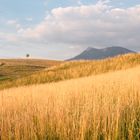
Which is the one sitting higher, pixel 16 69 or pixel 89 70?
pixel 89 70

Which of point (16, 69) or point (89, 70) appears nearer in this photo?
point (89, 70)

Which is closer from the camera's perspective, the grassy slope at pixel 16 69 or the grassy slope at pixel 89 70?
the grassy slope at pixel 89 70

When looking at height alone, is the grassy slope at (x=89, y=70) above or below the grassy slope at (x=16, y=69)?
above

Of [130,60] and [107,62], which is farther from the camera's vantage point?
[107,62]

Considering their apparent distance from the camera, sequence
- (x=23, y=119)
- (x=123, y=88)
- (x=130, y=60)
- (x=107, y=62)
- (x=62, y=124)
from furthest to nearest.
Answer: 1. (x=107, y=62)
2. (x=130, y=60)
3. (x=123, y=88)
4. (x=23, y=119)
5. (x=62, y=124)

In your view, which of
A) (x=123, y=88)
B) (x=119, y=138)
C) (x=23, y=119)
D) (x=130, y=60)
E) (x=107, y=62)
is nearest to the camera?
(x=119, y=138)

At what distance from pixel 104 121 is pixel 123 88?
385 cm

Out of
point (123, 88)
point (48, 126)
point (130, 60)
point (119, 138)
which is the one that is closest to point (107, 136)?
point (119, 138)

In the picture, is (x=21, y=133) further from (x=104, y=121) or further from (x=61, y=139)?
(x=104, y=121)

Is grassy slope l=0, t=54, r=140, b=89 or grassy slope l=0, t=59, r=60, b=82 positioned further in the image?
grassy slope l=0, t=59, r=60, b=82

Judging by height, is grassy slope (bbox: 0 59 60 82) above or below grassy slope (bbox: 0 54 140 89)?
below

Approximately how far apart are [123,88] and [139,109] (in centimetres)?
247

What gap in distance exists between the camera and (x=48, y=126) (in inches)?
259

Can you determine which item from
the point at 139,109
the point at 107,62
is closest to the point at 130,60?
the point at 107,62
